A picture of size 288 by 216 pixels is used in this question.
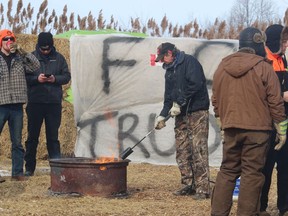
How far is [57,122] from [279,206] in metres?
4.16

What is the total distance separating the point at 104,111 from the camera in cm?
1262

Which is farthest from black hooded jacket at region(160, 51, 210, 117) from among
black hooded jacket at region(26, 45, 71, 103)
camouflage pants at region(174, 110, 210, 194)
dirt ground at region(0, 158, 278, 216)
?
black hooded jacket at region(26, 45, 71, 103)

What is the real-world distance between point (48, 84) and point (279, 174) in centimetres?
419

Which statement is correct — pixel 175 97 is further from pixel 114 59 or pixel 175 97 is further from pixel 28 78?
pixel 114 59

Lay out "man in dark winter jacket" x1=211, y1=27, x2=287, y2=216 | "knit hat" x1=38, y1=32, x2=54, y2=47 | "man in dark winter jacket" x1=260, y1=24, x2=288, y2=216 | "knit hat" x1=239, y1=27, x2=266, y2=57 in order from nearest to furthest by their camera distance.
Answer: "man in dark winter jacket" x1=211, y1=27, x2=287, y2=216 < "knit hat" x1=239, y1=27, x2=266, y2=57 < "man in dark winter jacket" x1=260, y1=24, x2=288, y2=216 < "knit hat" x1=38, y1=32, x2=54, y2=47

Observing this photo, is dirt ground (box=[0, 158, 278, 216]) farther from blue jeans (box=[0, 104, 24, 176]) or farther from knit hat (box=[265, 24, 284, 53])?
knit hat (box=[265, 24, 284, 53])

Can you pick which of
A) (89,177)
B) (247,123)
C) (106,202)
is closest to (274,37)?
(247,123)

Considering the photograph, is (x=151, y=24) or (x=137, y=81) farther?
(x=151, y=24)

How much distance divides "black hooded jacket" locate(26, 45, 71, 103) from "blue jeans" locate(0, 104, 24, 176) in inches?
17.0

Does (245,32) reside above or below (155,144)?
above

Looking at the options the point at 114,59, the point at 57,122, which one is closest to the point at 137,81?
the point at 114,59

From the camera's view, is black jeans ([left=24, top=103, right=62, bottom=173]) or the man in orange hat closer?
the man in orange hat

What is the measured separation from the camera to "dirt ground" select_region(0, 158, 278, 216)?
7496 millimetres

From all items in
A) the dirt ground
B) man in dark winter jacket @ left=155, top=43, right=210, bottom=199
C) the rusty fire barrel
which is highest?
man in dark winter jacket @ left=155, top=43, right=210, bottom=199
